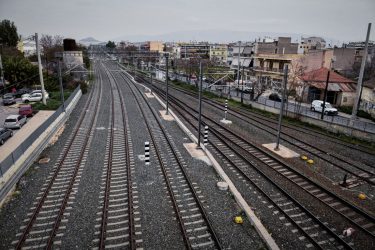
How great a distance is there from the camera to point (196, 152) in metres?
19.0

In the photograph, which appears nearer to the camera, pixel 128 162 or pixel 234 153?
pixel 128 162

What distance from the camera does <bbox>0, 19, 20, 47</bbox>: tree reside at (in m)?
74.8

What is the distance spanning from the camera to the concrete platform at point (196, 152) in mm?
17812

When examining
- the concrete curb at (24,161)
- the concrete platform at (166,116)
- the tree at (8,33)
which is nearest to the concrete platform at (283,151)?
the concrete platform at (166,116)

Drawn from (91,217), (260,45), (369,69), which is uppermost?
(260,45)

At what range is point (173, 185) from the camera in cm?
1429

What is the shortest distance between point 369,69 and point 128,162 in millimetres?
58655

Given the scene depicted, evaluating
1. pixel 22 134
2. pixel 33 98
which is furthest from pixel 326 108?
pixel 33 98

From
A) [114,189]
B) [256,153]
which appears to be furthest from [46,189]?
[256,153]

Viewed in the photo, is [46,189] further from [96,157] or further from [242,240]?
[242,240]

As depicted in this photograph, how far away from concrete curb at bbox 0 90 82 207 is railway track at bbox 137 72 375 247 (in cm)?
1224

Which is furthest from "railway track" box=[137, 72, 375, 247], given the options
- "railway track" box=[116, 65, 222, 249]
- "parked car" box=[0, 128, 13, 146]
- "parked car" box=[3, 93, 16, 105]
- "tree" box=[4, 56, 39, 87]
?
"tree" box=[4, 56, 39, 87]

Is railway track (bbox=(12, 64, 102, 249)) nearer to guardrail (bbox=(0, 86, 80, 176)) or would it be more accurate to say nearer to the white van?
guardrail (bbox=(0, 86, 80, 176))

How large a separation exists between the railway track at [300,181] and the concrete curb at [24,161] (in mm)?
12239
